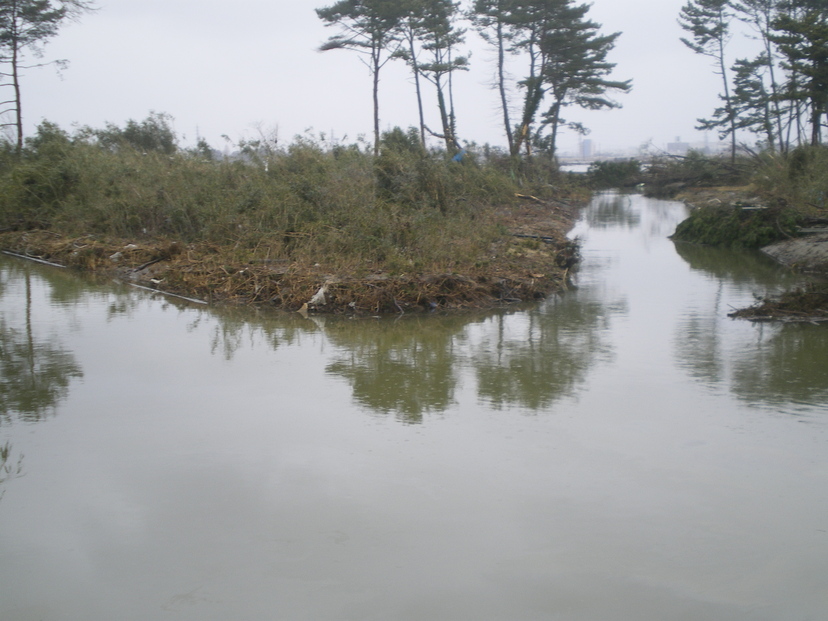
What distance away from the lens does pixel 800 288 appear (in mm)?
10055

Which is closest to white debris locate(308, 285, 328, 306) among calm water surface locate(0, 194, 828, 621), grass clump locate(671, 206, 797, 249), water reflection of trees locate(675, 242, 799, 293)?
calm water surface locate(0, 194, 828, 621)

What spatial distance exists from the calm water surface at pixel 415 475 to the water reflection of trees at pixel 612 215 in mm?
16983

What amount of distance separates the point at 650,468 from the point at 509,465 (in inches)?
35.2

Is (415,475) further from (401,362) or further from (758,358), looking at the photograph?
(758,358)

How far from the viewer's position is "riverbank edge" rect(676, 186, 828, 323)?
9.20 meters

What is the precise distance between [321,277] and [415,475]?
649cm

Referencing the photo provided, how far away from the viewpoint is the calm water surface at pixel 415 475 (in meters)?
3.47

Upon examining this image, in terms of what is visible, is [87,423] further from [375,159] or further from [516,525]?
[375,159]

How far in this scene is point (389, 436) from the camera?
5367 millimetres

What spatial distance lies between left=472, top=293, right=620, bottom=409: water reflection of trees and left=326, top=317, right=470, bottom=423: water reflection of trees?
1.24ft

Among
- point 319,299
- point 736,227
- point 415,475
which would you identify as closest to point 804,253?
point 736,227

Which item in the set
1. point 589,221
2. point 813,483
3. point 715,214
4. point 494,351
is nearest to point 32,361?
point 494,351

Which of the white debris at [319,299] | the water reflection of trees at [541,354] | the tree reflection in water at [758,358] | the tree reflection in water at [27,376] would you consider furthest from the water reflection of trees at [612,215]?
the tree reflection in water at [27,376]

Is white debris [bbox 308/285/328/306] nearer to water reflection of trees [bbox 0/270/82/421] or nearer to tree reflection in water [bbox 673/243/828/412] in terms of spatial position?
water reflection of trees [bbox 0/270/82/421]
